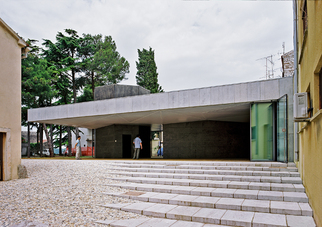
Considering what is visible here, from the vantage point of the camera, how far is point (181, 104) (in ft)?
43.9

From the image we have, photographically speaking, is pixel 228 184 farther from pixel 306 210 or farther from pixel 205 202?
pixel 306 210

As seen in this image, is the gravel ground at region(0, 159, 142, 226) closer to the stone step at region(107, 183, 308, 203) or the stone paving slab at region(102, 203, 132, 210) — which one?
the stone paving slab at region(102, 203, 132, 210)

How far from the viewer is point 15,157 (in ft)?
35.1

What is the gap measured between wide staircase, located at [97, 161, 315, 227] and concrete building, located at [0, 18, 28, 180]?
14.3 feet

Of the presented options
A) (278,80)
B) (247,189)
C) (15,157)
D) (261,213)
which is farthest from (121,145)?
(261,213)

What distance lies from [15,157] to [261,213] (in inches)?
376

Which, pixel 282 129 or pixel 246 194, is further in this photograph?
pixel 282 129

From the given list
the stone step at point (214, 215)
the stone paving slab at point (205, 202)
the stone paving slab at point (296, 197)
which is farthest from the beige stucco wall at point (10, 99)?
the stone paving slab at point (296, 197)

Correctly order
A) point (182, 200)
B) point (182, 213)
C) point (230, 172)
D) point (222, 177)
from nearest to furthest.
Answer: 1. point (182, 213)
2. point (182, 200)
3. point (222, 177)
4. point (230, 172)

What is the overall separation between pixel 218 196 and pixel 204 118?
1081cm

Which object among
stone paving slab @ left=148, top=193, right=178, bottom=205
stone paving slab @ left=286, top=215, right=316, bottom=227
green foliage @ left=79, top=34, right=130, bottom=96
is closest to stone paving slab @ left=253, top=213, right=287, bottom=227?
stone paving slab @ left=286, top=215, right=316, bottom=227

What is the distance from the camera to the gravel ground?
595 centimetres

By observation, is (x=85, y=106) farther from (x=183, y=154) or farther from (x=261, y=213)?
(x=261, y=213)

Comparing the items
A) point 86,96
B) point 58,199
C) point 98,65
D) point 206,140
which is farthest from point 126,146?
point 98,65
